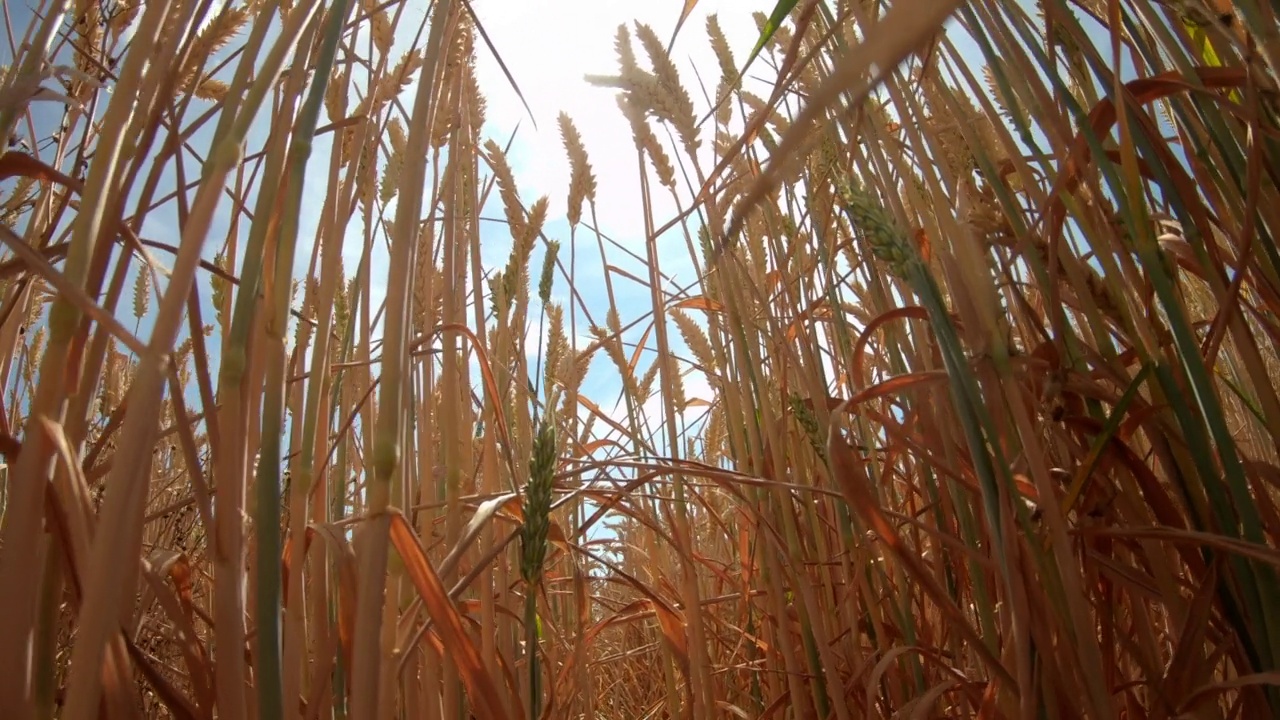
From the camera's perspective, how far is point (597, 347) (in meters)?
1.16

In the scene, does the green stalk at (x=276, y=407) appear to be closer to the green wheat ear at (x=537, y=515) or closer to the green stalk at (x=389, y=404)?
the green stalk at (x=389, y=404)

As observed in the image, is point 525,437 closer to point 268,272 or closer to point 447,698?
point 447,698

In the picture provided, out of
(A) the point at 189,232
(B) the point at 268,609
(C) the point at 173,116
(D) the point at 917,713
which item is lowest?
(D) the point at 917,713

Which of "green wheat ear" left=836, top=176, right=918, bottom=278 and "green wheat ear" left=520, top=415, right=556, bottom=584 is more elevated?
"green wheat ear" left=836, top=176, right=918, bottom=278

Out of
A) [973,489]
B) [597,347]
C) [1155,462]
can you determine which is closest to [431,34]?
[973,489]

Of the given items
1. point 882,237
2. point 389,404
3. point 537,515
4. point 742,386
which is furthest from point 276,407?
point 742,386

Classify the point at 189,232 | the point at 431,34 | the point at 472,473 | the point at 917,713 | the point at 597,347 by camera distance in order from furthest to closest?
the point at 597,347, the point at 472,473, the point at 917,713, the point at 431,34, the point at 189,232

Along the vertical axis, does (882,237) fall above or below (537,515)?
above

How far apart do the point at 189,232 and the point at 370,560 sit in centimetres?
17

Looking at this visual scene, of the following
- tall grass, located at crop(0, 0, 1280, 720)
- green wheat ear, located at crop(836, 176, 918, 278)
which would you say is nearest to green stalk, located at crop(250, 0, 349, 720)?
tall grass, located at crop(0, 0, 1280, 720)

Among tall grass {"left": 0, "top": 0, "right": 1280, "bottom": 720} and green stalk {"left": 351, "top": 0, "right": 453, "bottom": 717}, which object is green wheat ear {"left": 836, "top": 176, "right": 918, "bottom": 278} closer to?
tall grass {"left": 0, "top": 0, "right": 1280, "bottom": 720}

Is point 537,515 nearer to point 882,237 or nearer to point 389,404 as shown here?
point 389,404

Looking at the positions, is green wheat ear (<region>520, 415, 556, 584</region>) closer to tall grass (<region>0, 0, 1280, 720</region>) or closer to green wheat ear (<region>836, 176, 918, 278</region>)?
tall grass (<region>0, 0, 1280, 720</region>)

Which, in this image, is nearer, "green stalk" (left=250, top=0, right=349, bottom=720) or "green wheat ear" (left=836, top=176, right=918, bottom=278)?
"green stalk" (left=250, top=0, right=349, bottom=720)
